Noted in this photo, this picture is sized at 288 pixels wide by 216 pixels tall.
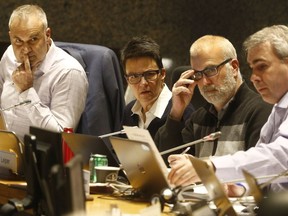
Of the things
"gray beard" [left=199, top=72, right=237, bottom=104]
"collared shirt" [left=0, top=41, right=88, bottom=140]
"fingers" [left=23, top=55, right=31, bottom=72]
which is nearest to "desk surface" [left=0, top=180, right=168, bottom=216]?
"collared shirt" [left=0, top=41, right=88, bottom=140]

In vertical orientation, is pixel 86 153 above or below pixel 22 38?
below

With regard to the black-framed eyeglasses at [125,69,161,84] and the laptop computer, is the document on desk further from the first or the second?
the black-framed eyeglasses at [125,69,161,84]

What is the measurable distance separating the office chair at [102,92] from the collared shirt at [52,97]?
215 millimetres

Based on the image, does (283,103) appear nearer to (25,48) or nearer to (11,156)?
(11,156)

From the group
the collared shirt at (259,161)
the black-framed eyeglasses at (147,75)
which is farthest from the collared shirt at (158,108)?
the collared shirt at (259,161)

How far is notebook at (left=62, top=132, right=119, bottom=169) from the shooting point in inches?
108

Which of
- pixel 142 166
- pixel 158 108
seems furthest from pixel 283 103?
pixel 158 108

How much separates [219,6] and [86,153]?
218 cm

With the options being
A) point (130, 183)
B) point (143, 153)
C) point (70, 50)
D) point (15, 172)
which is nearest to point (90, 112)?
point (70, 50)

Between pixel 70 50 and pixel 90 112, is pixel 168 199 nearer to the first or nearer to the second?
pixel 90 112

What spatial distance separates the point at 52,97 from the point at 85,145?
0.82m

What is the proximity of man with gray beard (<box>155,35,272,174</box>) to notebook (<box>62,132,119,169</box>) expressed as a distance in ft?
1.53

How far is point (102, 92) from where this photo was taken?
12.7 ft

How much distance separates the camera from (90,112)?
382 centimetres
